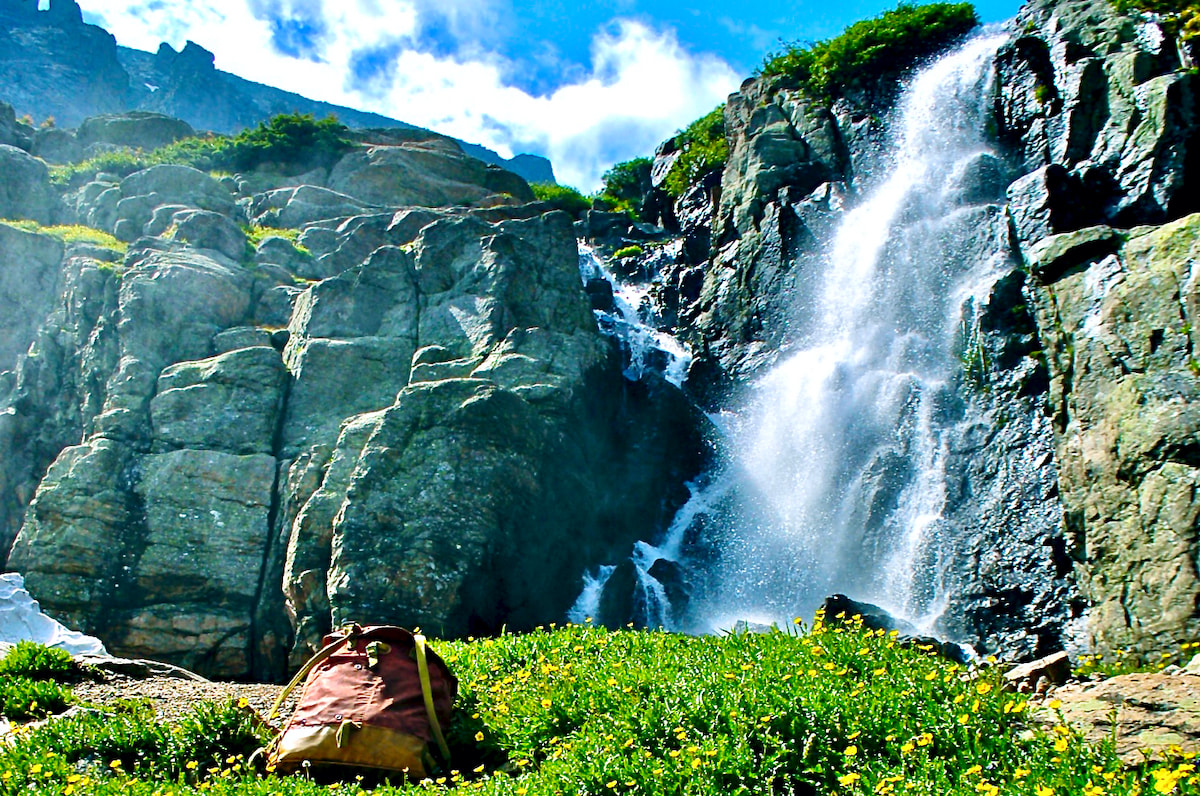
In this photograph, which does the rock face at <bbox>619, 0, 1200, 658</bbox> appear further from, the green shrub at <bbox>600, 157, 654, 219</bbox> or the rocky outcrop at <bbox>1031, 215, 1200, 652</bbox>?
the green shrub at <bbox>600, 157, 654, 219</bbox>

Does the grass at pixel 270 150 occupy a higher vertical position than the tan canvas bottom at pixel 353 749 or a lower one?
higher

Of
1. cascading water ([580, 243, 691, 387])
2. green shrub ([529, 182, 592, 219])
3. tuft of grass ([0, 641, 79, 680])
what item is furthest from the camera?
green shrub ([529, 182, 592, 219])

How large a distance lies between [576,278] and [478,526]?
10.7m

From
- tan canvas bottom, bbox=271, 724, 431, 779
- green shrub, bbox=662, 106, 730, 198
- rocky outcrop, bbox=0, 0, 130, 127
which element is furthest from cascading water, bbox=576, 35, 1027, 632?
rocky outcrop, bbox=0, 0, 130, 127

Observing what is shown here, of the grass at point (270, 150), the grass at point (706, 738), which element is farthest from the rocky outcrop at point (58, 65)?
the grass at point (706, 738)

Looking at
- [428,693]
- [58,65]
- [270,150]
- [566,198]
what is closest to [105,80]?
[58,65]

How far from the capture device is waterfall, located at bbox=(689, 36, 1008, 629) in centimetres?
2202

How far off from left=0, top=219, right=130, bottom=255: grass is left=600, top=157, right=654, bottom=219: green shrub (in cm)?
2560

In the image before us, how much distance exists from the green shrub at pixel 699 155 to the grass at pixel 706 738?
3445 centimetres

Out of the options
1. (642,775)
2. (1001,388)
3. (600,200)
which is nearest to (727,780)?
(642,775)

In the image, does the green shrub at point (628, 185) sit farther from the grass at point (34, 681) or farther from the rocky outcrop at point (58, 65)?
the rocky outcrop at point (58, 65)

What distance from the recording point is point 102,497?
20.8 metres

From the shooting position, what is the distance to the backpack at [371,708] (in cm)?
649

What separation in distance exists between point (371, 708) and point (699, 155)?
124ft
